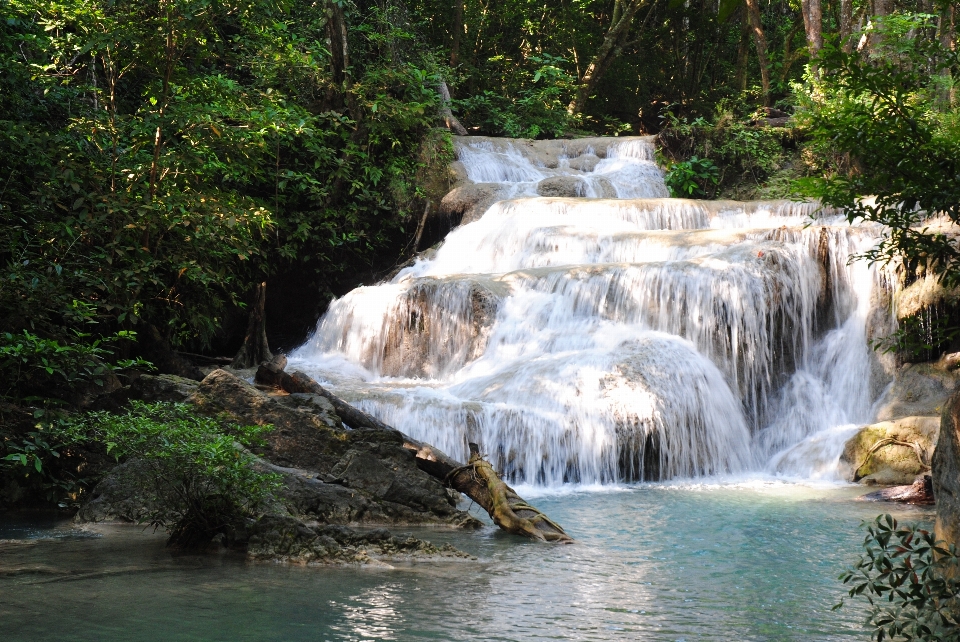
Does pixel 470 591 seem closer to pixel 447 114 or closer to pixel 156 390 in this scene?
pixel 156 390

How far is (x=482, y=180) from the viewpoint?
63.6 feet

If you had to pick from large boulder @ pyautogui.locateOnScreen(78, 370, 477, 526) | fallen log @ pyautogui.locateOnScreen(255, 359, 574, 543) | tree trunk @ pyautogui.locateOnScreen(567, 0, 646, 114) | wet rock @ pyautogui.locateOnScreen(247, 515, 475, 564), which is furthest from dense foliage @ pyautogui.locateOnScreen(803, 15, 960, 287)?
tree trunk @ pyautogui.locateOnScreen(567, 0, 646, 114)

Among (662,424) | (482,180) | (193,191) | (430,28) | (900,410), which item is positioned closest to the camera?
(193,191)

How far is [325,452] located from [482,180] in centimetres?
1250

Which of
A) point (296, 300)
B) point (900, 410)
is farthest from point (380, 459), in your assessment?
point (296, 300)

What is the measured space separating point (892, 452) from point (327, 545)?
6.88 metres

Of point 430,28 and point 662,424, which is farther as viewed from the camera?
point 430,28

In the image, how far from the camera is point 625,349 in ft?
37.3

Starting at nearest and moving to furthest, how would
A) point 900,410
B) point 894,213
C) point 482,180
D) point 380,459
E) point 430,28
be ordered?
1. point 894,213
2. point 380,459
3. point 900,410
4. point 482,180
5. point 430,28

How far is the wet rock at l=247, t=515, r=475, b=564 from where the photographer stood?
5.43 metres

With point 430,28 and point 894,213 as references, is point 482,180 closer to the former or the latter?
point 430,28

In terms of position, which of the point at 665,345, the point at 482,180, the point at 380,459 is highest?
the point at 482,180

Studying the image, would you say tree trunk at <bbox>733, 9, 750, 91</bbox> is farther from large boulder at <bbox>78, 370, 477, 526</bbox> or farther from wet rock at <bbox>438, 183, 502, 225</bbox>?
large boulder at <bbox>78, 370, 477, 526</bbox>

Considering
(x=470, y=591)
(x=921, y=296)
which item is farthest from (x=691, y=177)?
(x=470, y=591)
